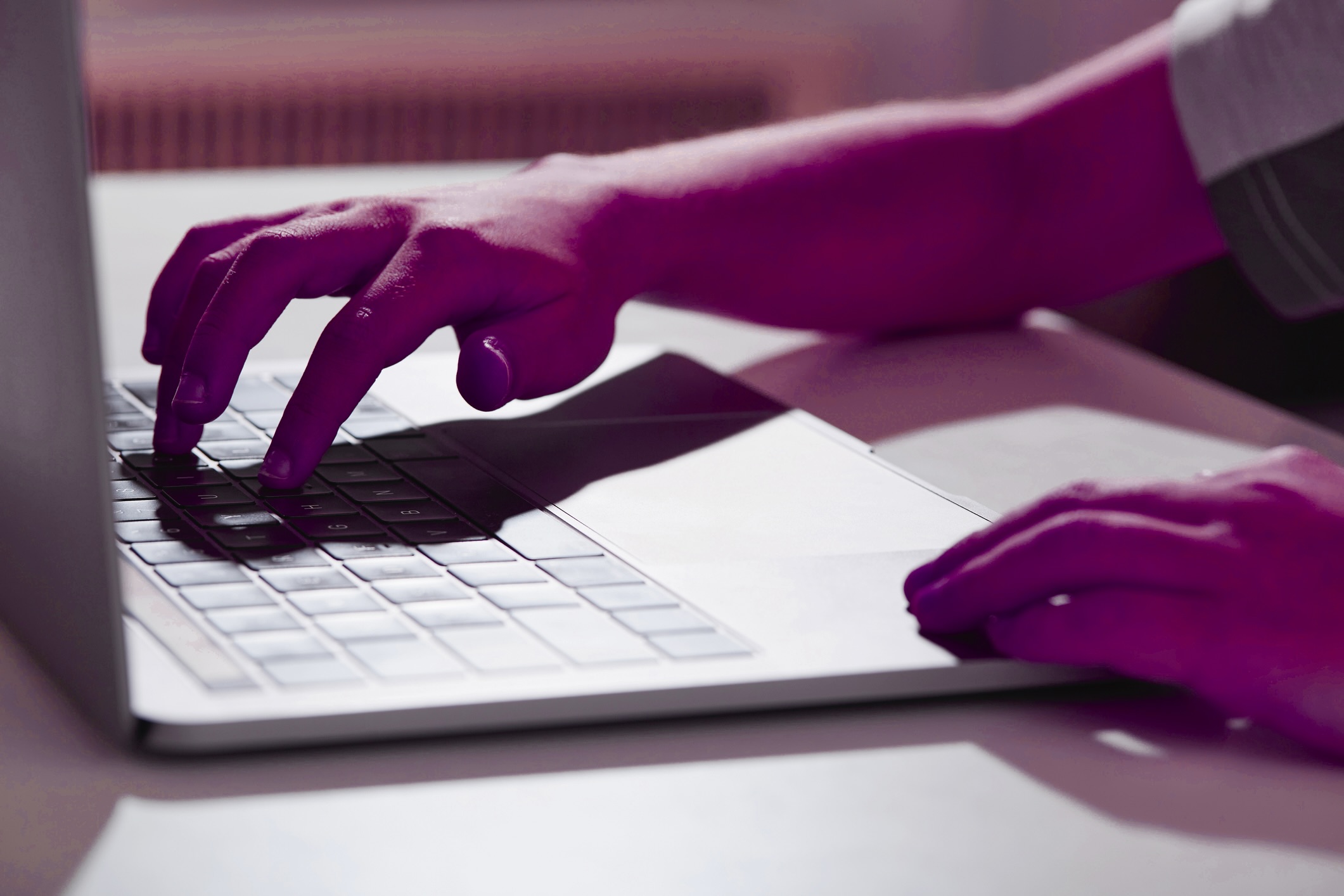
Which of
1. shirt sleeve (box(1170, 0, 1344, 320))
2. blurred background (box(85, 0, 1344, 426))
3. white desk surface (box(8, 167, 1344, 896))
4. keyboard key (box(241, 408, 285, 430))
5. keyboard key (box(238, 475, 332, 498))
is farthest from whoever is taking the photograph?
blurred background (box(85, 0, 1344, 426))

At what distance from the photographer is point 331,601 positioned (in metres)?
0.45

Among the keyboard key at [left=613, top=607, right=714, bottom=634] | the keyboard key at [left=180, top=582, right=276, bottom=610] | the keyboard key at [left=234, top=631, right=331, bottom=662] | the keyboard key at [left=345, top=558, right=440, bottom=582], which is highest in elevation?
the keyboard key at [left=180, top=582, right=276, bottom=610]

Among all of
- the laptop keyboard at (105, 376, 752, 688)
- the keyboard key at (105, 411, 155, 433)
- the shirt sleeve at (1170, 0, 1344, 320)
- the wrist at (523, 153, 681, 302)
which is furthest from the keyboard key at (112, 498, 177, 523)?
the shirt sleeve at (1170, 0, 1344, 320)

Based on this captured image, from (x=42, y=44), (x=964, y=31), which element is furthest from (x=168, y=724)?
(x=964, y=31)

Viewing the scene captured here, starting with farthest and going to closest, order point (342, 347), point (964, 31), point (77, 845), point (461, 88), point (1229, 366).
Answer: point (964, 31)
point (461, 88)
point (1229, 366)
point (342, 347)
point (77, 845)

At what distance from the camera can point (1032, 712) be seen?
0.43m

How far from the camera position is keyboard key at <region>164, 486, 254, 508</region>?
536mm

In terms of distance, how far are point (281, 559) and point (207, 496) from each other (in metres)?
0.08

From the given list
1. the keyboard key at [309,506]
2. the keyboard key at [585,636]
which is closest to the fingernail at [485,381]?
the keyboard key at [309,506]

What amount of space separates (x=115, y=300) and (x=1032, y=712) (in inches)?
28.0

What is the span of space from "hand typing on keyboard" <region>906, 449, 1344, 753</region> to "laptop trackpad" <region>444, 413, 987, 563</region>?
0.30ft

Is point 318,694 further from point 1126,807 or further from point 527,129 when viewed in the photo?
point 527,129

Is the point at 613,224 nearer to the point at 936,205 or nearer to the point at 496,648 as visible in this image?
the point at 936,205

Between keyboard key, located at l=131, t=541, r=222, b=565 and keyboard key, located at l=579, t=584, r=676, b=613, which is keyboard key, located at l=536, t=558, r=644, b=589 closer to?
keyboard key, located at l=579, t=584, r=676, b=613
